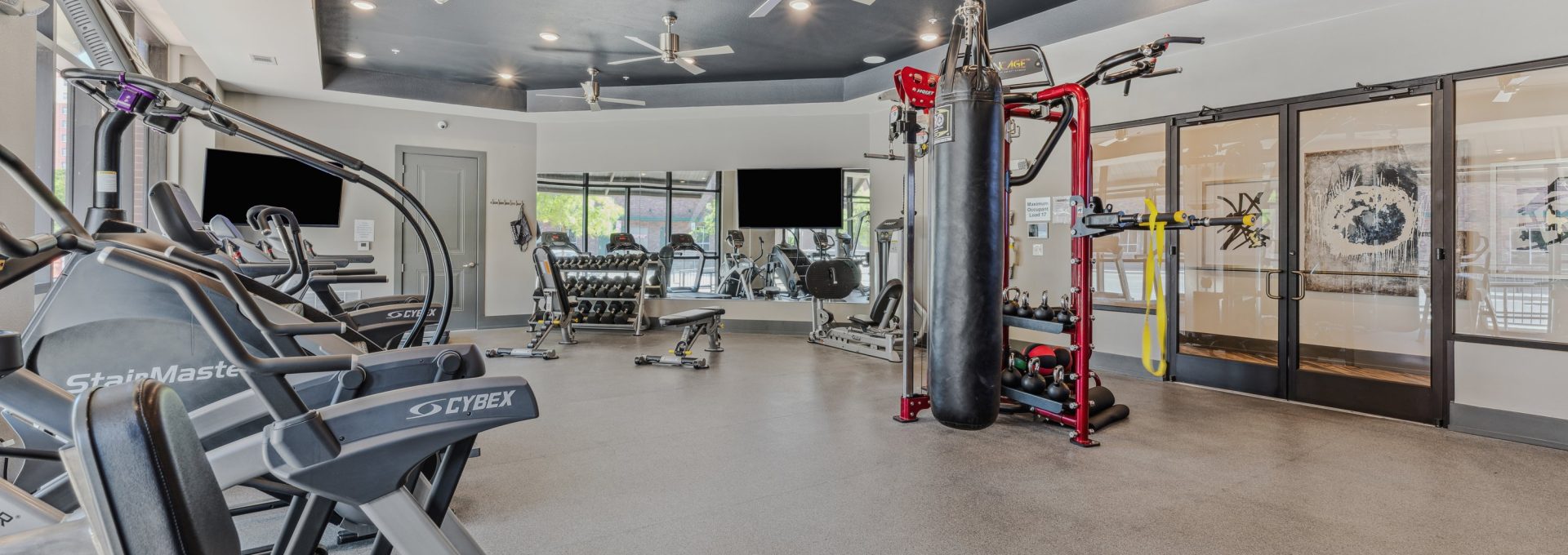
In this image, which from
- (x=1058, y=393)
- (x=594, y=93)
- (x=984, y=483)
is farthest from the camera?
(x=594, y=93)

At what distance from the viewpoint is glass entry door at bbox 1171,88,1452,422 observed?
14.2 feet

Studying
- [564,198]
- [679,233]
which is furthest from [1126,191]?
[564,198]

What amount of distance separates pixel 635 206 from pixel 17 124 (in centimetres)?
620

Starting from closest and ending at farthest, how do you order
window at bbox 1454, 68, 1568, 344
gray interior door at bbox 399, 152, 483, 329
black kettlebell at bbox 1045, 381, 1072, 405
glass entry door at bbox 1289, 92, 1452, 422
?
1. window at bbox 1454, 68, 1568, 344
2. black kettlebell at bbox 1045, 381, 1072, 405
3. glass entry door at bbox 1289, 92, 1452, 422
4. gray interior door at bbox 399, 152, 483, 329

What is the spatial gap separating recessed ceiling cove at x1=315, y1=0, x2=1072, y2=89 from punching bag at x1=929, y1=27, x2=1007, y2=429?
316cm

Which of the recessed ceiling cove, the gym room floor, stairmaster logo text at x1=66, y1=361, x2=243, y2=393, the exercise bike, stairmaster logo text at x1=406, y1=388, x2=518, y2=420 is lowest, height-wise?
the gym room floor

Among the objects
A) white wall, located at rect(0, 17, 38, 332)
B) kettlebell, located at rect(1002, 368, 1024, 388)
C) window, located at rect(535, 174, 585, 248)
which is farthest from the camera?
window, located at rect(535, 174, 585, 248)

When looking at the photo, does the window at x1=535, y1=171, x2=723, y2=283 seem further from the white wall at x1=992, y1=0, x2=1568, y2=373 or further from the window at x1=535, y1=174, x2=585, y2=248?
the white wall at x1=992, y1=0, x2=1568, y2=373

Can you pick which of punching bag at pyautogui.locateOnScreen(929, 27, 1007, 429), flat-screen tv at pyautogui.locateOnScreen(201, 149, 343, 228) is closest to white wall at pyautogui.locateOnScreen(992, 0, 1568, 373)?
punching bag at pyautogui.locateOnScreen(929, 27, 1007, 429)

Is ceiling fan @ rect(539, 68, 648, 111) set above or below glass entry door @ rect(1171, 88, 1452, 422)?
above

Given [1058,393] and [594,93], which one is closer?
[1058,393]

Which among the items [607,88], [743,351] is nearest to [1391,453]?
[743,351]

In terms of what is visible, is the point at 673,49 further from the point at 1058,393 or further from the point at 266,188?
the point at 266,188

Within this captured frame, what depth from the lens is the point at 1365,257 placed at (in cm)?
457
